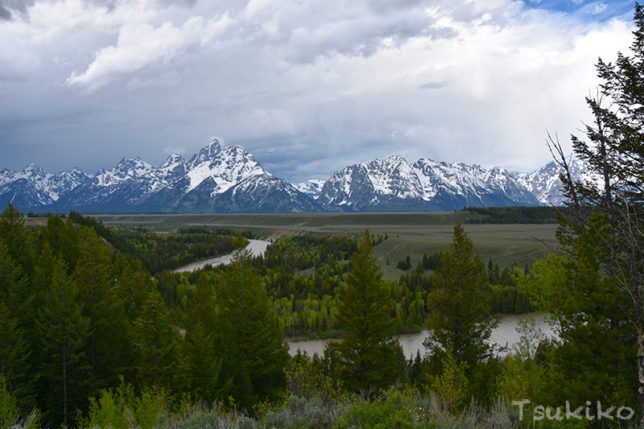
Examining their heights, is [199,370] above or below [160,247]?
above

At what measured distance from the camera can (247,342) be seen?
2866 cm

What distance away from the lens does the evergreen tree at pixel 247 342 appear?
90.3ft

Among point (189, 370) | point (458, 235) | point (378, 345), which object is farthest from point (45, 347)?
point (458, 235)

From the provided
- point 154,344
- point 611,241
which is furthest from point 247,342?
point 611,241

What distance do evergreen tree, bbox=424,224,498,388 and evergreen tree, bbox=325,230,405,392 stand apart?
129 inches

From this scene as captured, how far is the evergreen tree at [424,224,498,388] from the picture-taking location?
22531 millimetres

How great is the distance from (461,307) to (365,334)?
638 cm

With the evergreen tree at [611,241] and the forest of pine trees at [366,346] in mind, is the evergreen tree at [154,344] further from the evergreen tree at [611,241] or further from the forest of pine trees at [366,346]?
the evergreen tree at [611,241]

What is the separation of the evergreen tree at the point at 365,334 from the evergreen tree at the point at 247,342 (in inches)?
247

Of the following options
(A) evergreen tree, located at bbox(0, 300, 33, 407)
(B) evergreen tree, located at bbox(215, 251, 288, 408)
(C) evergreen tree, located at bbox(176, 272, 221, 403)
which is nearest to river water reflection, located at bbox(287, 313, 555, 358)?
(B) evergreen tree, located at bbox(215, 251, 288, 408)

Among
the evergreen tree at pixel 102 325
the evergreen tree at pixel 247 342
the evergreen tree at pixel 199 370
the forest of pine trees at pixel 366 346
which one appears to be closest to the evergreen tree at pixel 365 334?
the forest of pine trees at pixel 366 346

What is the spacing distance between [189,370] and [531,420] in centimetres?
2276

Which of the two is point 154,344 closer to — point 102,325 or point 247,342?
point 247,342

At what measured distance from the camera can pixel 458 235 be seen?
78.4 feet
